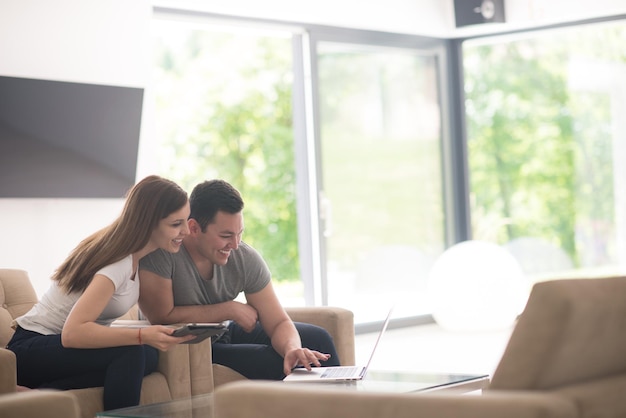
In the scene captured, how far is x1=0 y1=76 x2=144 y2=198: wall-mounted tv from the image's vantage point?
5.10 meters

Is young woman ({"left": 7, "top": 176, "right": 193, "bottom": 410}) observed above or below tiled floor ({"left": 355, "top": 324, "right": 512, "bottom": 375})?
above

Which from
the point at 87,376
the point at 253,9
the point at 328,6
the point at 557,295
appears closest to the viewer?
the point at 557,295

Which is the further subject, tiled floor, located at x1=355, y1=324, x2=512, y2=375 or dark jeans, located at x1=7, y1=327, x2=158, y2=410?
tiled floor, located at x1=355, y1=324, x2=512, y2=375

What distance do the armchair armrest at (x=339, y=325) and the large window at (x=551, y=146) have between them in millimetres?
3966

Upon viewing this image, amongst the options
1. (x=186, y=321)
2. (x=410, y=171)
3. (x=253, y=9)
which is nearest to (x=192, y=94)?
(x=410, y=171)

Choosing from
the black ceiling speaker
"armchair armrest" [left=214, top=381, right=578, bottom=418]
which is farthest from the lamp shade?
"armchair armrest" [left=214, top=381, right=578, bottom=418]

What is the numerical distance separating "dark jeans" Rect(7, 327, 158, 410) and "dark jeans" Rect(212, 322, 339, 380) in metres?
0.47

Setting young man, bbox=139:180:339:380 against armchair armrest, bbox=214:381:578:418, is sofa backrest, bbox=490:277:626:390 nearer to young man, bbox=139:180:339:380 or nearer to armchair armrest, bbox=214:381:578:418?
armchair armrest, bbox=214:381:578:418

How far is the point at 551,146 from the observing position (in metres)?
7.61

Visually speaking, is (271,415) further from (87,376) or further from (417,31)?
(417,31)

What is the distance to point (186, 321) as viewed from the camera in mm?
3510

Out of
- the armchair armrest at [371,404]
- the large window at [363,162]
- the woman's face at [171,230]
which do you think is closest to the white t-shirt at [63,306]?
the woman's face at [171,230]

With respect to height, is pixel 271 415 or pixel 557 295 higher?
pixel 557 295

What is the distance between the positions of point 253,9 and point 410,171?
2.05 meters
